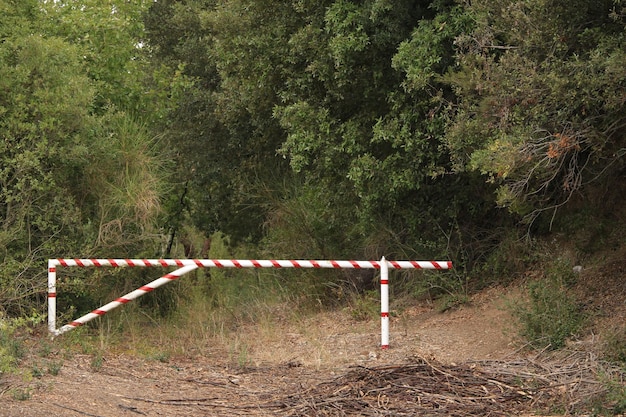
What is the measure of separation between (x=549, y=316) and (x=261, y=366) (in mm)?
3380

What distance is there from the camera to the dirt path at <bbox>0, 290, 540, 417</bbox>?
8477 mm

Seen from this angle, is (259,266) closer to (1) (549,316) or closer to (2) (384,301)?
(2) (384,301)

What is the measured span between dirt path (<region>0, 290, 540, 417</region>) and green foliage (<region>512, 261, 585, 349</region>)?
42cm

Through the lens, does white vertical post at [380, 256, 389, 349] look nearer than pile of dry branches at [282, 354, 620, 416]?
No

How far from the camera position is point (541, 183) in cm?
1184

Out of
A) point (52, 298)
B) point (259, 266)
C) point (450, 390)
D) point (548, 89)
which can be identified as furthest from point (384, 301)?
point (52, 298)

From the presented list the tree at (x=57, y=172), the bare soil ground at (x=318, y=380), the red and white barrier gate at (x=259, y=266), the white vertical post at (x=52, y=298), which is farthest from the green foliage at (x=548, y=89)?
the tree at (x=57, y=172)

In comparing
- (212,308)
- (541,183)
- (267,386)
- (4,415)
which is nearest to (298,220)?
(212,308)

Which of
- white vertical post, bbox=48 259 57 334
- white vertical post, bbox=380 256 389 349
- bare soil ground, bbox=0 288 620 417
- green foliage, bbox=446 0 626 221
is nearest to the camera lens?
bare soil ground, bbox=0 288 620 417

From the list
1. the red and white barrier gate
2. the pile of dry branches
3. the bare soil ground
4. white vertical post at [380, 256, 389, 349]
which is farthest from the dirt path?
the red and white barrier gate

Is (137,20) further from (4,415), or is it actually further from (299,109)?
(4,415)

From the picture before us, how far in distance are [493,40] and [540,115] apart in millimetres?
1773

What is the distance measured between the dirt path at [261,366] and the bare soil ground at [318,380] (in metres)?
0.02

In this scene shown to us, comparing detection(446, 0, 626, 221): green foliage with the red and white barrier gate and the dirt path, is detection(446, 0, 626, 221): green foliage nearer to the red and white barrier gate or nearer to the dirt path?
the red and white barrier gate
